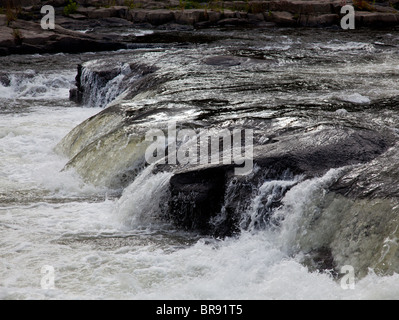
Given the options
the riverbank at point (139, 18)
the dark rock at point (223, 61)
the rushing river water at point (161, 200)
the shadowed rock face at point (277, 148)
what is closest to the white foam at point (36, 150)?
the rushing river water at point (161, 200)

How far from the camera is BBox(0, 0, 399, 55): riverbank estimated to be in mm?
17969

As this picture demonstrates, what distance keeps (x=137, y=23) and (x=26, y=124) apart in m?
14.3

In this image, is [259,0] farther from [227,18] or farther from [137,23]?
[137,23]

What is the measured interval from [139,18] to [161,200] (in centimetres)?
1907

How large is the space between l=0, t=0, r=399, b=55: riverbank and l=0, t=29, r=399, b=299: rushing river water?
207 inches

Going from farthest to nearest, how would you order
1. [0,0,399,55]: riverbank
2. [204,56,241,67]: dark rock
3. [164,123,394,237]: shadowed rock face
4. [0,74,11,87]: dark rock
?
[0,0,399,55]: riverbank, [0,74,11,87]: dark rock, [204,56,241,67]: dark rock, [164,123,394,237]: shadowed rock face

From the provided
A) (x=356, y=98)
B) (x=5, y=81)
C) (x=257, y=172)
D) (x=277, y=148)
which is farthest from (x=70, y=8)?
(x=257, y=172)

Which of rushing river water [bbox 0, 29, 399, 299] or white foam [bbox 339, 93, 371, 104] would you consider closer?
rushing river water [bbox 0, 29, 399, 299]

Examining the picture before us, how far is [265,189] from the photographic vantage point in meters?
5.74

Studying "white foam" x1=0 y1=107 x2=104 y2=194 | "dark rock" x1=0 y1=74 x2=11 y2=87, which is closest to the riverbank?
"dark rock" x1=0 y1=74 x2=11 y2=87

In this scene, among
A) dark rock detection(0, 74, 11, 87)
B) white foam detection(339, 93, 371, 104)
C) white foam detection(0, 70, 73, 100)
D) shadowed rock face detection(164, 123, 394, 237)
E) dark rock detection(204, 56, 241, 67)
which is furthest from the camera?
dark rock detection(0, 74, 11, 87)

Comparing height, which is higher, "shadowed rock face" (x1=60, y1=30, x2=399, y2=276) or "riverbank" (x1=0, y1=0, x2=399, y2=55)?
"riverbank" (x1=0, y1=0, x2=399, y2=55)

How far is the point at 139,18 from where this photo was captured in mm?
24234

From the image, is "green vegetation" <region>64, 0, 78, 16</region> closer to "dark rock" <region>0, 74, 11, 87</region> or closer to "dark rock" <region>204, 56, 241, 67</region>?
"dark rock" <region>0, 74, 11, 87</region>
